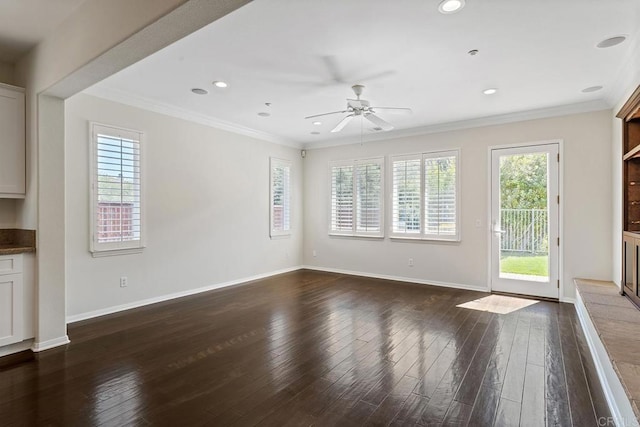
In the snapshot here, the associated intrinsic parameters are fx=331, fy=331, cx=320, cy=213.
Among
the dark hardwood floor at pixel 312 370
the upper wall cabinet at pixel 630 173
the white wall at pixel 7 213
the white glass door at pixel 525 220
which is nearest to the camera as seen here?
the dark hardwood floor at pixel 312 370

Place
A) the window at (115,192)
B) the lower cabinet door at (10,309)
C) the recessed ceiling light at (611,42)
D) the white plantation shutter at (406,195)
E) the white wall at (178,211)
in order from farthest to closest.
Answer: the white plantation shutter at (406,195) < the window at (115,192) < the white wall at (178,211) < the lower cabinet door at (10,309) < the recessed ceiling light at (611,42)

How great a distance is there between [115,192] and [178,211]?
95cm

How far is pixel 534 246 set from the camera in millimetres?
5082

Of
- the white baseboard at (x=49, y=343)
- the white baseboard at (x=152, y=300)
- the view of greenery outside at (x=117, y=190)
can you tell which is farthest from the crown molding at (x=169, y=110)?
the white baseboard at (x=49, y=343)

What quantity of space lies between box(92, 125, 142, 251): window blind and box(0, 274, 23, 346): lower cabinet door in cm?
103

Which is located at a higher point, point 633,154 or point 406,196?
point 633,154

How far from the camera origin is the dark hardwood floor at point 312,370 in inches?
86.6

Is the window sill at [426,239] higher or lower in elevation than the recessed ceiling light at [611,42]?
lower

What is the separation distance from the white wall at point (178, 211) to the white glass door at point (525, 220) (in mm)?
4098

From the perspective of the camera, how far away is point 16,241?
3.45 metres

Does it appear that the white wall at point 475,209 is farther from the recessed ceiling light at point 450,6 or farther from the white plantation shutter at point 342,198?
the recessed ceiling light at point 450,6

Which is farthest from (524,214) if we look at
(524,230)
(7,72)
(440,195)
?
(7,72)

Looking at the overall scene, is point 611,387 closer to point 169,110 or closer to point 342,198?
point 342,198

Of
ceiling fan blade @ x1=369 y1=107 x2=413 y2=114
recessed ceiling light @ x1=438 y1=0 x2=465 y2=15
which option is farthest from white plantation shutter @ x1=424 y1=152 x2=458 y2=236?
recessed ceiling light @ x1=438 y1=0 x2=465 y2=15
